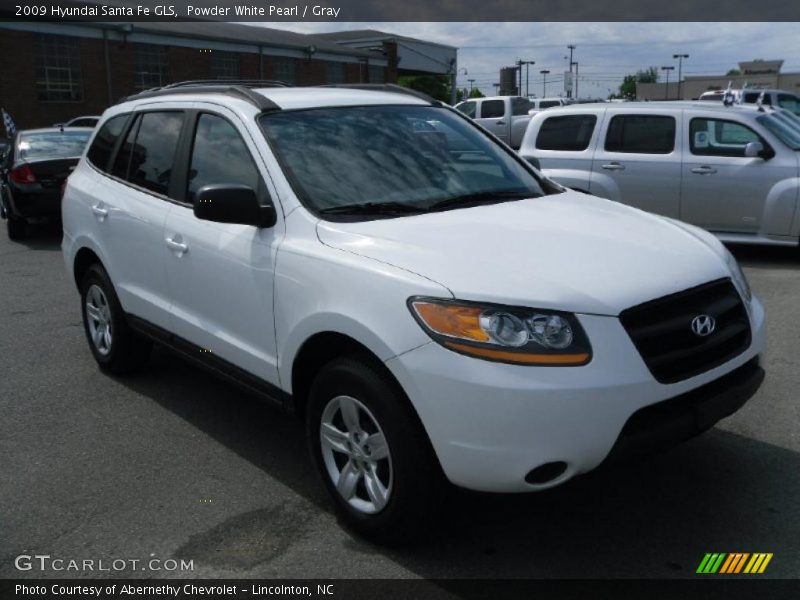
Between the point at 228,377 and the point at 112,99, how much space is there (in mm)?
33855

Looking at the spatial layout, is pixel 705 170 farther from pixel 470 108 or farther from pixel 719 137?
pixel 470 108

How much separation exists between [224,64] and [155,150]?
37433 mm

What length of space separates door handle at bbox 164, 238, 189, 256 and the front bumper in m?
1.77

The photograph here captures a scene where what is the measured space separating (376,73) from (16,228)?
135 feet

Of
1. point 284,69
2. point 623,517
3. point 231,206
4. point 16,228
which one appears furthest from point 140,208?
point 284,69

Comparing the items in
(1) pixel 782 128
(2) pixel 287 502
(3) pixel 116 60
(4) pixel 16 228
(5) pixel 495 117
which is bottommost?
(4) pixel 16 228

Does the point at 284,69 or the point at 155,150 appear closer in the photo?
the point at 155,150

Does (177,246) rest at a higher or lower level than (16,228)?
higher

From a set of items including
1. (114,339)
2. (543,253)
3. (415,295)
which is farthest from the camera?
(114,339)

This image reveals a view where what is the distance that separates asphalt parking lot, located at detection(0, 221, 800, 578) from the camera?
325cm

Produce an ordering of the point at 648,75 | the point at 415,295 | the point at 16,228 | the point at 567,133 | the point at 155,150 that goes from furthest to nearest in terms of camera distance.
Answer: the point at 648,75
the point at 16,228
the point at 567,133
the point at 155,150
the point at 415,295

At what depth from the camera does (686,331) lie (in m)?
3.09

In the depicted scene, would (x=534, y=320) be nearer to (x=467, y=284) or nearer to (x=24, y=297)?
(x=467, y=284)

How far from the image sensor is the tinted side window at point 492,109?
27719 millimetres
